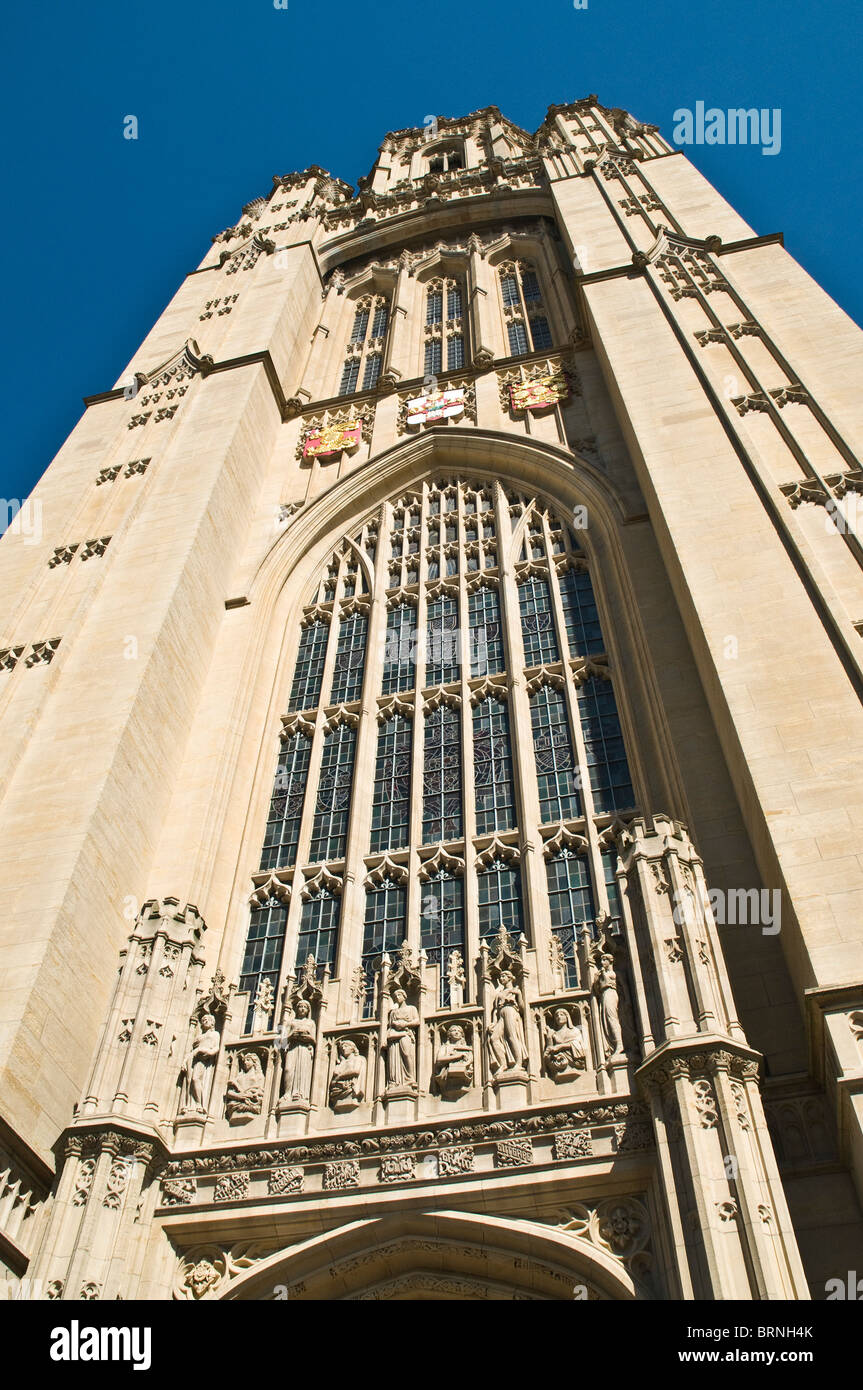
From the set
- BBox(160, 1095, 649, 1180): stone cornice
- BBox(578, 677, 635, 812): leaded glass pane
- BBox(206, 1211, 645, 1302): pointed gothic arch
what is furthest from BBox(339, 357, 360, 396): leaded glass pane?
BBox(206, 1211, 645, 1302): pointed gothic arch

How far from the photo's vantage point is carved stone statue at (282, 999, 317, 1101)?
44.2 feet

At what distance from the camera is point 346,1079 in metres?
13.3

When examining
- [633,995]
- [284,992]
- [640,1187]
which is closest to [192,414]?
[284,992]

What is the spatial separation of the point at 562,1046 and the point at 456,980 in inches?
75.5

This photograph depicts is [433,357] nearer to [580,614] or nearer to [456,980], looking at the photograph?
[580,614]

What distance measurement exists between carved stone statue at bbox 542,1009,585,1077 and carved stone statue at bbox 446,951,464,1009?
4.18 ft

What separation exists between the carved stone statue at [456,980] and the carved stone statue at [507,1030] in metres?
0.63

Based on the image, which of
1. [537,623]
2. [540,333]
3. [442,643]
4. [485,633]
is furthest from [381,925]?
[540,333]

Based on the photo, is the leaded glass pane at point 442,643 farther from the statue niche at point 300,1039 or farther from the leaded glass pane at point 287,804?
the statue niche at point 300,1039

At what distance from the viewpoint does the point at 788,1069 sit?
1237 cm

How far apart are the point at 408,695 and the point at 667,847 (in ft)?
24.7

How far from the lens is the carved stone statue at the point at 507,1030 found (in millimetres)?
12898

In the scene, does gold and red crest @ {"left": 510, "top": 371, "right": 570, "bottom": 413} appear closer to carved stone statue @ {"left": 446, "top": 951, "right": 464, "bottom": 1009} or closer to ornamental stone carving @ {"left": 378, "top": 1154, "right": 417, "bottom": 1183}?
carved stone statue @ {"left": 446, "top": 951, "right": 464, "bottom": 1009}
